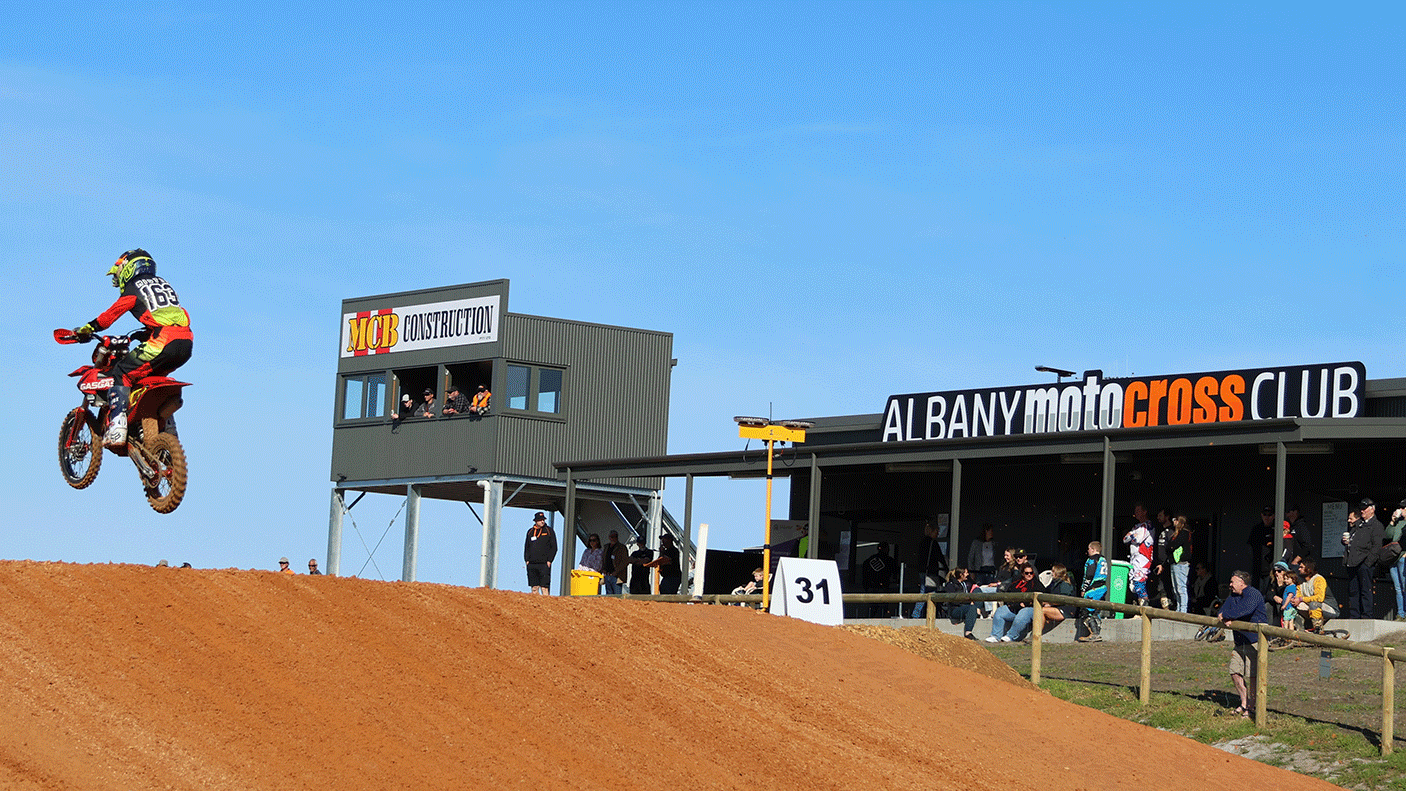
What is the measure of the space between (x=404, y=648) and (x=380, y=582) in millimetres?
2008

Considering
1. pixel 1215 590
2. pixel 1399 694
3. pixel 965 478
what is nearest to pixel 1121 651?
pixel 1399 694

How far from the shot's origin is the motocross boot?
1443 cm

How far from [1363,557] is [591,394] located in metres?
19.7

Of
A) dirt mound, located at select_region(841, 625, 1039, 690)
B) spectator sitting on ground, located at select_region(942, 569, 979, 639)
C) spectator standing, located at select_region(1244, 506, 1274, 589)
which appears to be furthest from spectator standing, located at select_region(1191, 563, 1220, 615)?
dirt mound, located at select_region(841, 625, 1039, 690)

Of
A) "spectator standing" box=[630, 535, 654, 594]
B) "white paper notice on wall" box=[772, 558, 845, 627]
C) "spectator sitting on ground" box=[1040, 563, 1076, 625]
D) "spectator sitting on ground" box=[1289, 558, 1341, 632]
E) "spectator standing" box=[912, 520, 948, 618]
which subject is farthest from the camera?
"spectator standing" box=[630, 535, 654, 594]

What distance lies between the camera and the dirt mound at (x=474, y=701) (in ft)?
32.2

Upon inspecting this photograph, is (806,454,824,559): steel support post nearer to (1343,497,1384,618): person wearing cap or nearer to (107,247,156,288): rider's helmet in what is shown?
(1343,497,1384,618): person wearing cap

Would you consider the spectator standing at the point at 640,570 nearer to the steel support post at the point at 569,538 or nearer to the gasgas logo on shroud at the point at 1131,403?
the steel support post at the point at 569,538

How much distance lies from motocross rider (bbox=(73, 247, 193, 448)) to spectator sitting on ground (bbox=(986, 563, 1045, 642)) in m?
9.86

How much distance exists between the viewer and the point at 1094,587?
843 inches

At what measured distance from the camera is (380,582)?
14.3 meters

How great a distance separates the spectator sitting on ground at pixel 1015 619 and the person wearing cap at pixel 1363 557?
4057 mm

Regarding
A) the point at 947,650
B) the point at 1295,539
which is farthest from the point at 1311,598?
the point at 947,650

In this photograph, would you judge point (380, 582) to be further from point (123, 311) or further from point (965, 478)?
point (965, 478)
